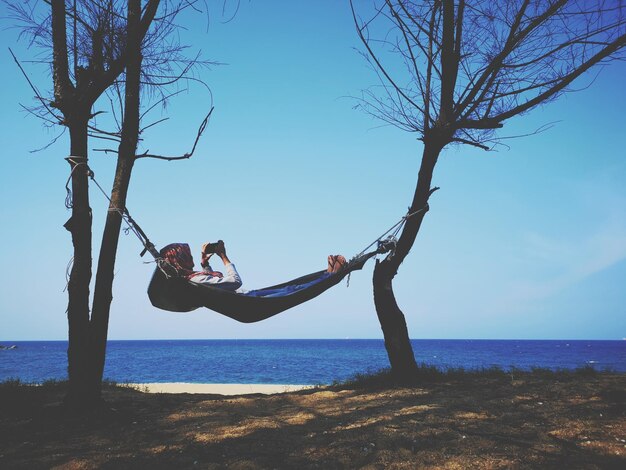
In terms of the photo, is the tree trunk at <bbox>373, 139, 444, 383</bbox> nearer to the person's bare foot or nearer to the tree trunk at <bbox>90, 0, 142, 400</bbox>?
the person's bare foot

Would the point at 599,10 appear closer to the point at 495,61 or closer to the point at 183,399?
the point at 495,61

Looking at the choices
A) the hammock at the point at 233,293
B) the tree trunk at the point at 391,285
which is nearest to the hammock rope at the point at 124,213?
the hammock at the point at 233,293

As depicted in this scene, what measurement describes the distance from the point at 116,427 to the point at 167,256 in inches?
56.0

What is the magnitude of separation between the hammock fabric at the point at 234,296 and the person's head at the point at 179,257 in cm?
12

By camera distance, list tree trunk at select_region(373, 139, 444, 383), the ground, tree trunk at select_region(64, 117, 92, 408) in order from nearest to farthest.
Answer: the ground
tree trunk at select_region(64, 117, 92, 408)
tree trunk at select_region(373, 139, 444, 383)

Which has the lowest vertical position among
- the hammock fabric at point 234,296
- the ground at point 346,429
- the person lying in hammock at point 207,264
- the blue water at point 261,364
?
the blue water at point 261,364

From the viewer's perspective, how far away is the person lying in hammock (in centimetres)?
387

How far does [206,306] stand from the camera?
13.1ft

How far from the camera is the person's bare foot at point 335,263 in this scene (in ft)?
14.3

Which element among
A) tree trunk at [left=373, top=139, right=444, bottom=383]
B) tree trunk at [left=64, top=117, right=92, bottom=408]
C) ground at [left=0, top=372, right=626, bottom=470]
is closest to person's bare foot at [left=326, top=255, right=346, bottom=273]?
tree trunk at [left=373, top=139, right=444, bottom=383]

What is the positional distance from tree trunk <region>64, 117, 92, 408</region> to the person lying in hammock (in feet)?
2.18

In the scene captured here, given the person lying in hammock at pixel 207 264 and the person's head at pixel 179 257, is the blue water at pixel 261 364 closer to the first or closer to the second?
the person lying in hammock at pixel 207 264

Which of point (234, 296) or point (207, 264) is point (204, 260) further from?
point (234, 296)

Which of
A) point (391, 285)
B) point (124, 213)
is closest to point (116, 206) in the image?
point (124, 213)
